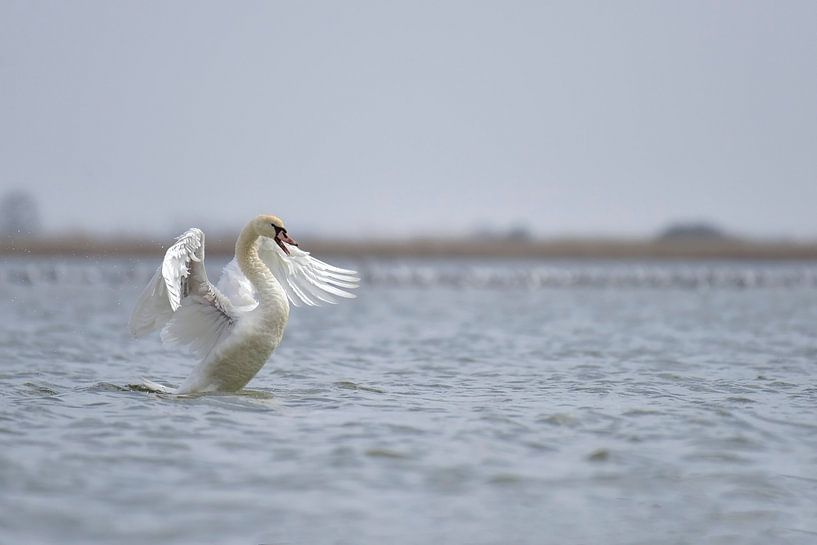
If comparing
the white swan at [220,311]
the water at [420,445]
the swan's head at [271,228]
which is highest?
the swan's head at [271,228]

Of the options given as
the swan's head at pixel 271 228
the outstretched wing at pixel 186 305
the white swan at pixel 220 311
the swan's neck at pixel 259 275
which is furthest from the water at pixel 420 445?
the swan's head at pixel 271 228

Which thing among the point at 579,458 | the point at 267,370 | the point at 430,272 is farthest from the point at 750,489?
the point at 430,272

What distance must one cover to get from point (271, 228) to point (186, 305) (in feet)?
3.62

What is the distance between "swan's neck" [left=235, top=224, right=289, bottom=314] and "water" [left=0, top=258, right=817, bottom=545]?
3.00 ft

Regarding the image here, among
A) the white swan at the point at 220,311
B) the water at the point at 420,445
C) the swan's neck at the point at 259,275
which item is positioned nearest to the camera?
the water at the point at 420,445

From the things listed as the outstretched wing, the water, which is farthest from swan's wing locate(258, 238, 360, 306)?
the outstretched wing

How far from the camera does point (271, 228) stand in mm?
11273

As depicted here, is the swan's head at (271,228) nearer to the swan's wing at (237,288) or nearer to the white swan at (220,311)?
the white swan at (220,311)

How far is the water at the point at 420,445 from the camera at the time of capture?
21.6ft

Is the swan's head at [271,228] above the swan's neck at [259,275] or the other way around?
above

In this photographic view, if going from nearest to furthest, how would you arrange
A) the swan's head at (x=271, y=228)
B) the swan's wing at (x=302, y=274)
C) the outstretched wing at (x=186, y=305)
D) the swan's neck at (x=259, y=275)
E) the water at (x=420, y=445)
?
the water at (x=420, y=445)
the outstretched wing at (x=186, y=305)
the swan's neck at (x=259, y=275)
the swan's head at (x=271, y=228)
the swan's wing at (x=302, y=274)

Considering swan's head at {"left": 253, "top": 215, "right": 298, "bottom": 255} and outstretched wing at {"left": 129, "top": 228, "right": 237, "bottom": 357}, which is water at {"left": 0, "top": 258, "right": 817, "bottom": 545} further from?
swan's head at {"left": 253, "top": 215, "right": 298, "bottom": 255}

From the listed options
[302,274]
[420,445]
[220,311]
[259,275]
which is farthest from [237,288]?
[420,445]

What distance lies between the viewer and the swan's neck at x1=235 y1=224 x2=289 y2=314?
10.8m
